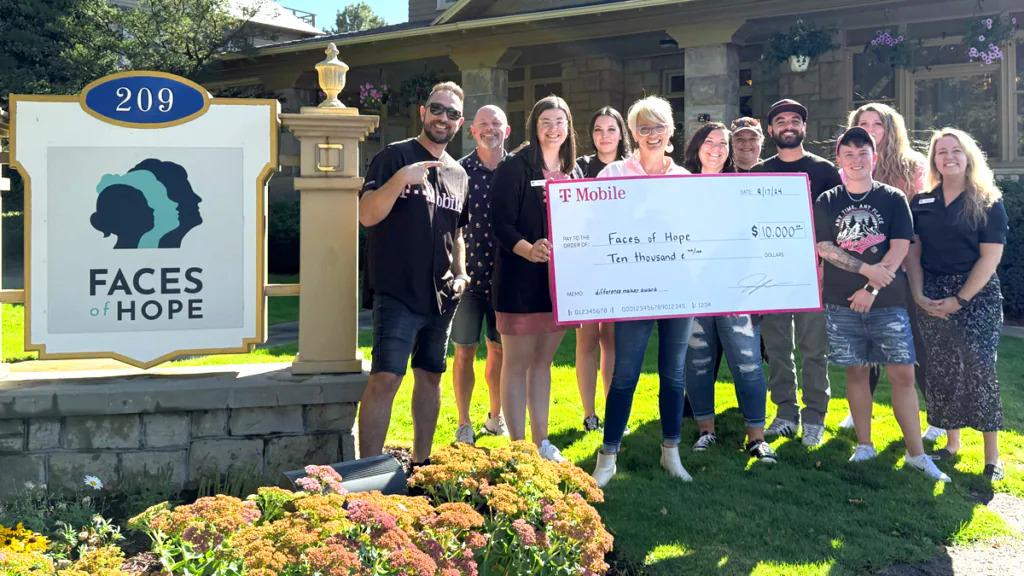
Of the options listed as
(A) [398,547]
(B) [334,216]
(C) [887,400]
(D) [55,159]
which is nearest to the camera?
(A) [398,547]

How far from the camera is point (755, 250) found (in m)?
4.32

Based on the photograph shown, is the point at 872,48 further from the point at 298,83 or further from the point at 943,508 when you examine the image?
the point at 298,83

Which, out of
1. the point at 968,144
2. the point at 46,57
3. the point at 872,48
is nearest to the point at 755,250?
the point at 968,144

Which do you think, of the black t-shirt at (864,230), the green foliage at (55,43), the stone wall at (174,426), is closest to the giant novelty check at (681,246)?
the black t-shirt at (864,230)

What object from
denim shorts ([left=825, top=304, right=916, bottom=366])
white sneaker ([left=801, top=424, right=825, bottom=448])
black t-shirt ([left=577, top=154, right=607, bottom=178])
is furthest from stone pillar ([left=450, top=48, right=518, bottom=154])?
denim shorts ([left=825, top=304, right=916, bottom=366])

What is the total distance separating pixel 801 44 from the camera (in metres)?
11.3

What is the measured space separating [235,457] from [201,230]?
1020mm

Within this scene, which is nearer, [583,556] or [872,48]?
[583,556]

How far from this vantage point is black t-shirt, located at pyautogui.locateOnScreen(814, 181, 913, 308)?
4383 mm

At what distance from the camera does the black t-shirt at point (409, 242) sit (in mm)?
3811

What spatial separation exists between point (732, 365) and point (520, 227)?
1428 millimetres

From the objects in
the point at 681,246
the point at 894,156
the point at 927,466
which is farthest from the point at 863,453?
the point at 894,156

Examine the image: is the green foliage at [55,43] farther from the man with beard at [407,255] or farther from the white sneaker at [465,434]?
the man with beard at [407,255]

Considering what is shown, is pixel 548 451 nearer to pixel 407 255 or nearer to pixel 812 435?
pixel 407 255
